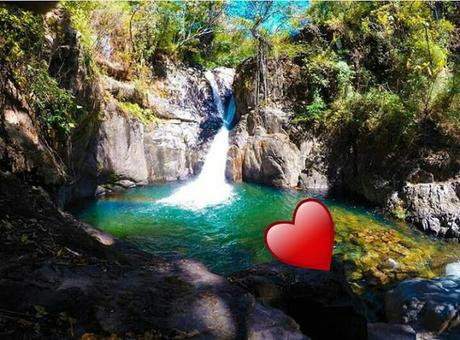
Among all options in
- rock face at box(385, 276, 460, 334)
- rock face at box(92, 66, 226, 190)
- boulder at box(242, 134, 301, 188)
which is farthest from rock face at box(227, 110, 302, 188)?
rock face at box(385, 276, 460, 334)

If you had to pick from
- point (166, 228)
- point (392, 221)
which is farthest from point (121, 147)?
point (392, 221)

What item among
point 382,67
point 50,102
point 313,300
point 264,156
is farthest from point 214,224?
point 382,67

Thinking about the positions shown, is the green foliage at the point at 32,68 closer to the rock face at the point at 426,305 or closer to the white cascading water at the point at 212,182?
the white cascading water at the point at 212,182

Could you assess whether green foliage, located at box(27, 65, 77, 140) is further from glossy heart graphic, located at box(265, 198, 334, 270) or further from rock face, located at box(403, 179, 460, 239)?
rock face, located at box(403, 179, 460, 239)

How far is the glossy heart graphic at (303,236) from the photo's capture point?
3.03 m

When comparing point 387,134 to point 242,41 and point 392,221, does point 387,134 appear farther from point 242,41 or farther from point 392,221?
point 242,41

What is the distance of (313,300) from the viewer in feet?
11.0

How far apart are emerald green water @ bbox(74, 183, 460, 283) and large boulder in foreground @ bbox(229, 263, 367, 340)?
7.78 ft

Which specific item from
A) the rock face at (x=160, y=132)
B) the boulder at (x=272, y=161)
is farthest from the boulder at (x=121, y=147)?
the boulder at (x=272, y=161)

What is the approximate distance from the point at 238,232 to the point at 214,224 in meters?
0.69

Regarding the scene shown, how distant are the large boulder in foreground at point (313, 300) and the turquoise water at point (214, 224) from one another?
238cm

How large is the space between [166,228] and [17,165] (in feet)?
12.2

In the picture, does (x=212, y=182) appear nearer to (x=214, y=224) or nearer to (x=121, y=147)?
(x=121, y=147)

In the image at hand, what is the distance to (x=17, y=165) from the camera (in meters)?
4.41
